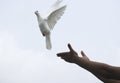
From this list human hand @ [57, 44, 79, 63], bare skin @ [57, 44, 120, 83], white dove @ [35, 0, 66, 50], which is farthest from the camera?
white dove @ [35, 0, 66, 50]

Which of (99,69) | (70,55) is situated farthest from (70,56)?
(99,69)

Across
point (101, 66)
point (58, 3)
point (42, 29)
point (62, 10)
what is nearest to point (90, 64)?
point (101, 66)

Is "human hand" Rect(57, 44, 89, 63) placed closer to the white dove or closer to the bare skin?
the bare skin

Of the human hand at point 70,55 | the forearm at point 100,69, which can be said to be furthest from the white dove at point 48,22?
the forearm at point 100,69

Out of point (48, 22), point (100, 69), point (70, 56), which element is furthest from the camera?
point (48, 22)

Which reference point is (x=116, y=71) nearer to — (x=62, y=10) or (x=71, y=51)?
(x=71, y=51)

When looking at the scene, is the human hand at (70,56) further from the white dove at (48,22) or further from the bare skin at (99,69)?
the white dove at (48,22)

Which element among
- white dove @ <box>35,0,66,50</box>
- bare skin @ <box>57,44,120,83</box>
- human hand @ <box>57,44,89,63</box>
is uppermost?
white dove @ <box>35,0,66,50</box>

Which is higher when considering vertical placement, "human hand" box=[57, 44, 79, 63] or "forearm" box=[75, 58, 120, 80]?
"human hand" box=[57, 44, 79, 63]

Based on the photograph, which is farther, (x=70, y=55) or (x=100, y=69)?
(x=70, y=55)

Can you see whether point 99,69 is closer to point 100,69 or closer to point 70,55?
point 100,69

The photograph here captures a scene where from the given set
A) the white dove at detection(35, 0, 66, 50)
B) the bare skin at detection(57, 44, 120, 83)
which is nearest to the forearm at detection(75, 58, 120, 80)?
the bare skin at detection(57, 44, 120, 83)

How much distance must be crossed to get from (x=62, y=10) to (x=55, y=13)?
21 cm

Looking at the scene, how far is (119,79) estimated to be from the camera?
1879mm
